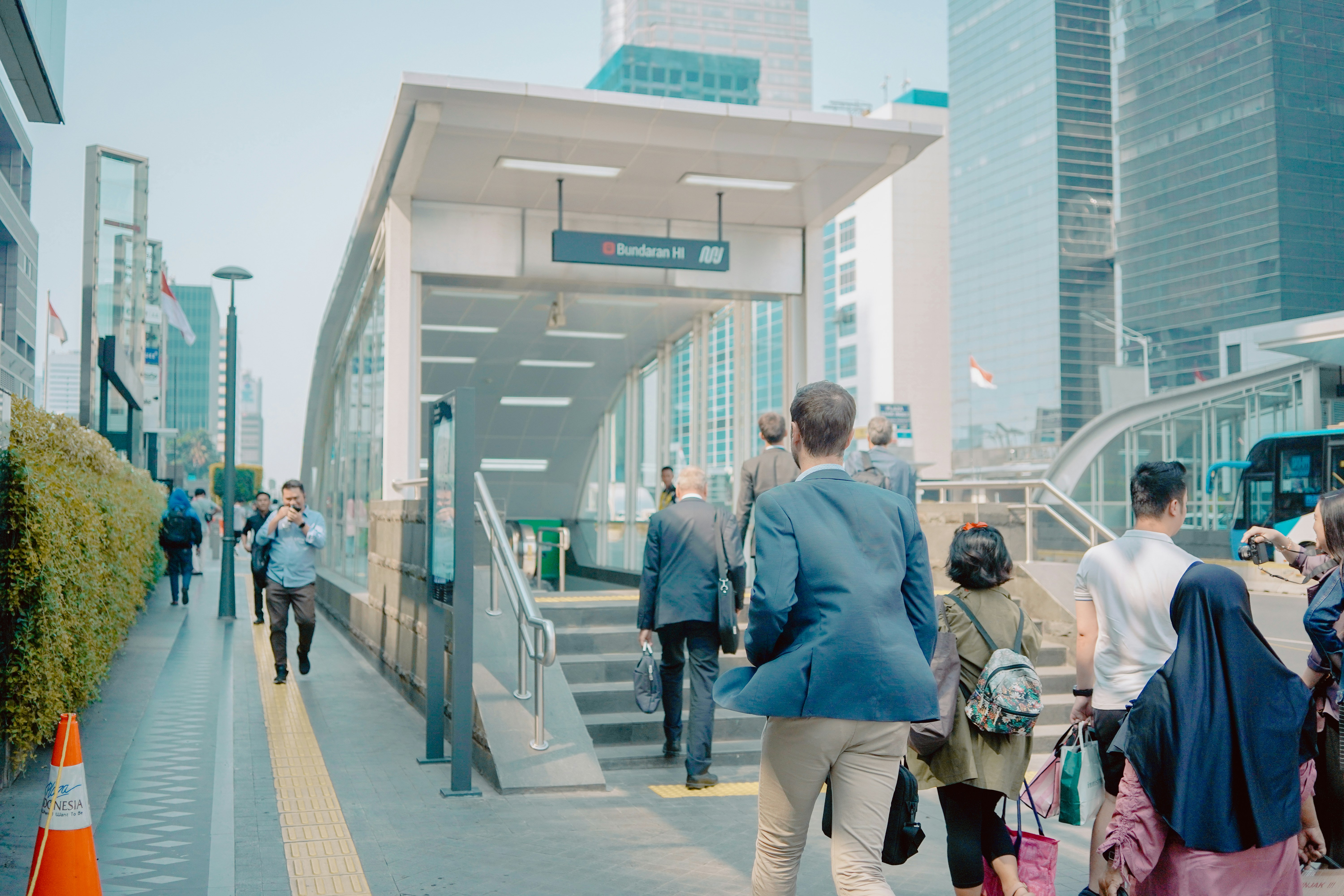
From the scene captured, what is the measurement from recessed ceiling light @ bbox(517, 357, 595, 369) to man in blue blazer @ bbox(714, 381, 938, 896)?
1804 centimetres

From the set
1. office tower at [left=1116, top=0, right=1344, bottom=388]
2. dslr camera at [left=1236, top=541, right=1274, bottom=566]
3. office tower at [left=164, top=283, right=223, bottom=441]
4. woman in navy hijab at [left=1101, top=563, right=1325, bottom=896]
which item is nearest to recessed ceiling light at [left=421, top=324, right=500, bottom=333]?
dslr camera at [left=1236, top=541, right=1274, bottom=566]

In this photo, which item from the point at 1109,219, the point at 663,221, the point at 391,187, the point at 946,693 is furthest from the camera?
the point at 1109,219

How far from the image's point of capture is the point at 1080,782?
3.79m

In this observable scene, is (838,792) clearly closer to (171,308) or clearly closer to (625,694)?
(625,694)

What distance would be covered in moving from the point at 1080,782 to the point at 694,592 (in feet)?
9.93

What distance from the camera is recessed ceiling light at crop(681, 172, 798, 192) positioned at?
11297 mm

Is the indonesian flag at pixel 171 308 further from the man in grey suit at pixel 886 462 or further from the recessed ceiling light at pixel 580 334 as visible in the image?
the man in grey suit at pixel 886 462

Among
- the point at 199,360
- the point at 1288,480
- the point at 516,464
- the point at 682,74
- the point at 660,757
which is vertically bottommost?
the point at 660,757

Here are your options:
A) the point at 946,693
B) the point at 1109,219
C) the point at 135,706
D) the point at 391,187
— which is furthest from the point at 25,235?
the point at 1109,219

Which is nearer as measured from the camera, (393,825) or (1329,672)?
(1329,672)

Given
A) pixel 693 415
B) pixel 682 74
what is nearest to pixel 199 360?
pixel 682 74

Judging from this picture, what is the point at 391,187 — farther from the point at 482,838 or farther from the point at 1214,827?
the point at 1214,827

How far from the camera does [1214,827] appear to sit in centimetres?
303

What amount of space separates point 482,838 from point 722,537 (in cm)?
216
